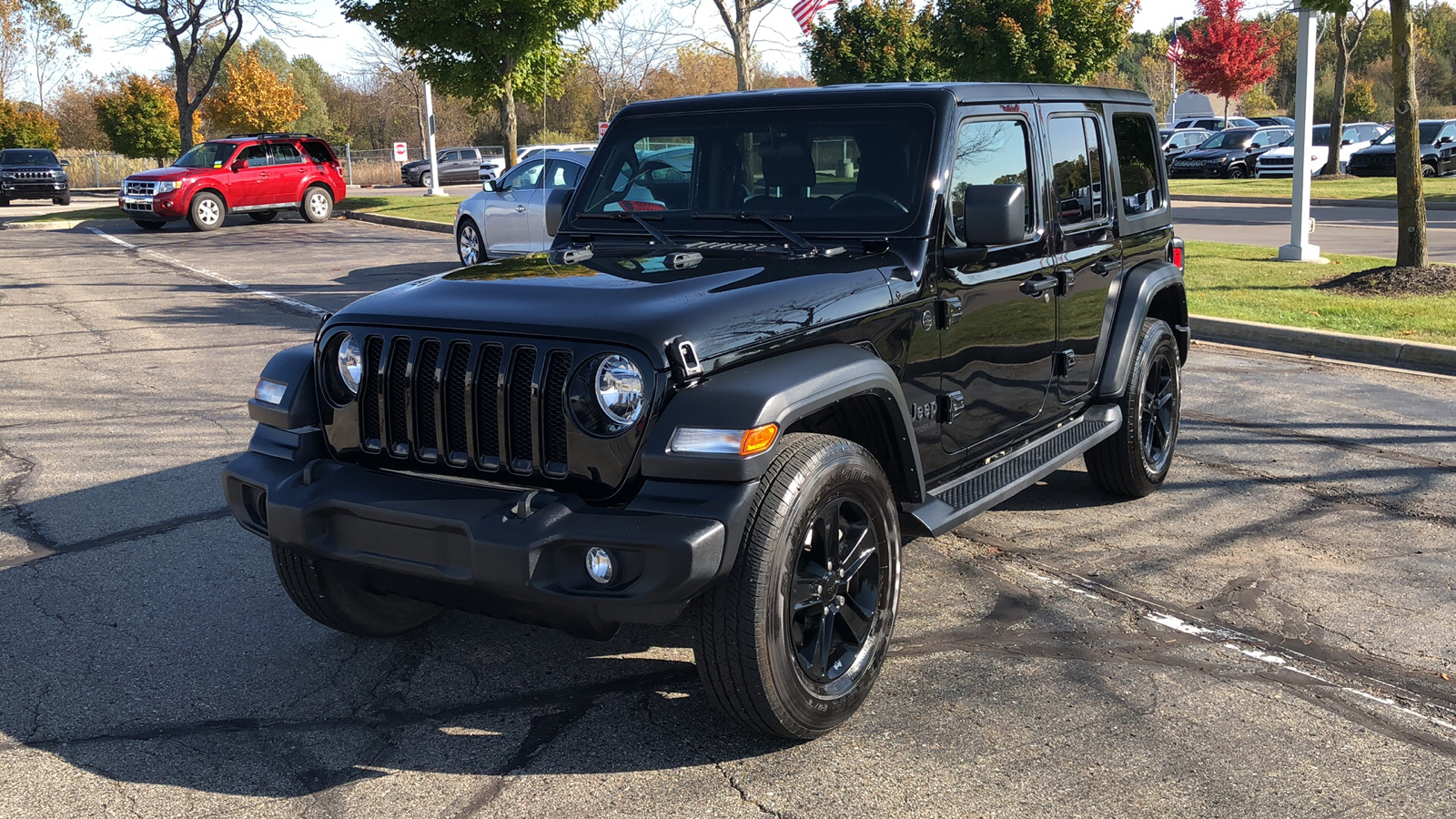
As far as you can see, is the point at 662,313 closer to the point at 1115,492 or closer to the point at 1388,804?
the point at 1388,804

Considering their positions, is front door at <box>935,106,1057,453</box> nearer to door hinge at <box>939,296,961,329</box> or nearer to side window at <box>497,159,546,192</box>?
door hinge at <box>939,296,961,329</box>

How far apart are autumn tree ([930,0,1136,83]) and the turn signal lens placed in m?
28.9

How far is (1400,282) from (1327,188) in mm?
16796


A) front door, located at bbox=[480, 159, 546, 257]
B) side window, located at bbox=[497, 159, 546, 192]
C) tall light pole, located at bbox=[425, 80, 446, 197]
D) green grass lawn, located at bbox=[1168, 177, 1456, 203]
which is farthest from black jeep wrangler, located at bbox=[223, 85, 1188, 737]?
tall light pole, located at bbox=[425, 80, 446, 197]

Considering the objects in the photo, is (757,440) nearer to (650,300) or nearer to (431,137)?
(650,300)

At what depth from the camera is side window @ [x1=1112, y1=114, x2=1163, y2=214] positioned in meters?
5.70

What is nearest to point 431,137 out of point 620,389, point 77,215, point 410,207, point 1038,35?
point 410,207

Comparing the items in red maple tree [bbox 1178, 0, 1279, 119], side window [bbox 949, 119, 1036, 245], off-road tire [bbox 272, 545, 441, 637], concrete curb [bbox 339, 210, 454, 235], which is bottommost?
off-road tire [bbox 272, 545, 441, 637]

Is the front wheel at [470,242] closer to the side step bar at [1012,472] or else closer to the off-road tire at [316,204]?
the off-road tire at [316,204]

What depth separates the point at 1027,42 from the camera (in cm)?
3058

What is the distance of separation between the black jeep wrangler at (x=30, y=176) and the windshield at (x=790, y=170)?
123 feet

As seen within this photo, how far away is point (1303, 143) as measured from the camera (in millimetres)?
13898

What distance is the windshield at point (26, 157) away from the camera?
36219 millimetres

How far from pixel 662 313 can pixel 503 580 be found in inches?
33.0
